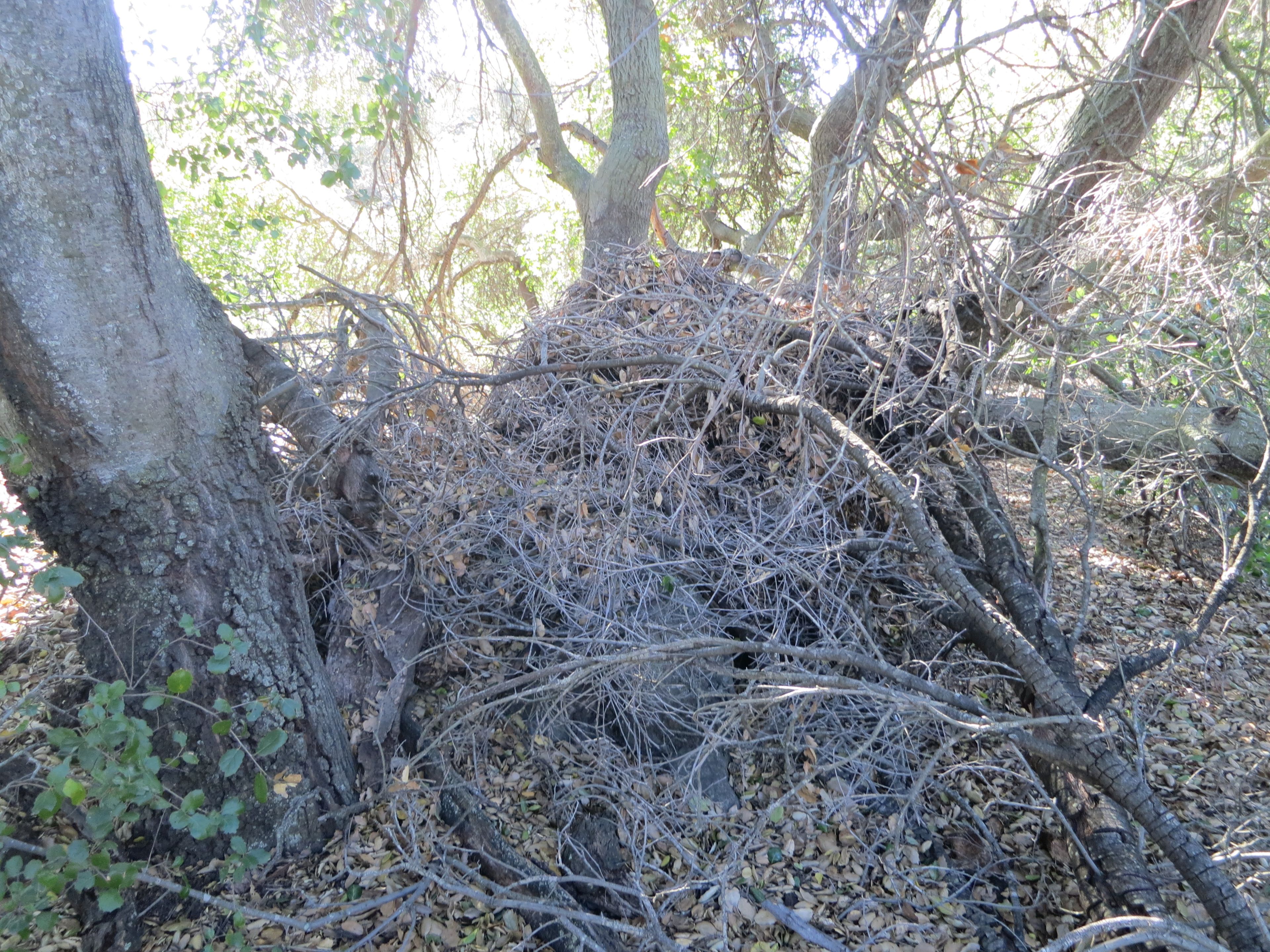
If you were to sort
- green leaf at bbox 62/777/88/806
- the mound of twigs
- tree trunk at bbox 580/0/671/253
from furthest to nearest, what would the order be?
tree trunk at bbox 580/0/671/253 < the mound of twigs < green leaf at bbox 62/777/88/806

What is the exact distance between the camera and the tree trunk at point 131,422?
2.04 m

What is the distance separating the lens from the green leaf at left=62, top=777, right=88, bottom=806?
168 cm

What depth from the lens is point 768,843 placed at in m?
2.92

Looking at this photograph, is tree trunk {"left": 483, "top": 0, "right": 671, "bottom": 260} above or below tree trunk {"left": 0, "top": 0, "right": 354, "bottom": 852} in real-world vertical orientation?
above

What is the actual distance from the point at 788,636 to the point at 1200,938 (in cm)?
167

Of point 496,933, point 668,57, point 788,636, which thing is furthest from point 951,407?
point 668,57

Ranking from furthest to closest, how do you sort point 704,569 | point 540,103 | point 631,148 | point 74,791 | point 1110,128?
1. point 540,103
2. point 631,148
3. point 1110,128
4. point 704,569
5. point 74,791

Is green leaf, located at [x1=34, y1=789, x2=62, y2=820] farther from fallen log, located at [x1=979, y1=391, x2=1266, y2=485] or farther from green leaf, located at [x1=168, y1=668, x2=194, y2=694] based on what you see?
fallen log, located at [x1=979, y1=391, x2=1266, y2=485]

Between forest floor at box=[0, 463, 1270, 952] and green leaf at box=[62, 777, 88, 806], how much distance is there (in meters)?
0.52

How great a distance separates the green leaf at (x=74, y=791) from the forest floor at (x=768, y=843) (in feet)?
1.70

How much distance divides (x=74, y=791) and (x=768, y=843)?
231cm

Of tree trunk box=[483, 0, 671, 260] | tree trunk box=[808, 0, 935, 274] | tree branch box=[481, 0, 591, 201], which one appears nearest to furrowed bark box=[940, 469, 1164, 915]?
tree trunk box=[808, 0, 935, 274]

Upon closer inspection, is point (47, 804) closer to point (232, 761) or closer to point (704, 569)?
point (232, 761)

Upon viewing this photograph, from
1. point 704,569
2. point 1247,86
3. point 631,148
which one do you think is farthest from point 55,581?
point 631,148
